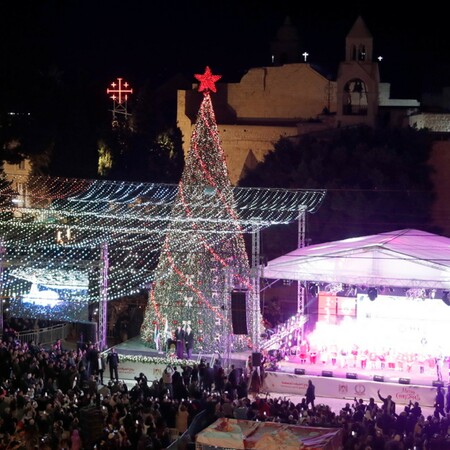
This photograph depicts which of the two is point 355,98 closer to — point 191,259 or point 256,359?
point 191,259

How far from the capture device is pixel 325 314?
1114 inches

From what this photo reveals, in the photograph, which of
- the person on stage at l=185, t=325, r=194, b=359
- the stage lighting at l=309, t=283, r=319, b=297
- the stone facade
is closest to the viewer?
the person on stage at l=185, t=325, r=194, b=359

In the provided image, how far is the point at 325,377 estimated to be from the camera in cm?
2427

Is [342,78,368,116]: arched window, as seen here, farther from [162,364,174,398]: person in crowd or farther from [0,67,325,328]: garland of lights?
[162,364,174,398]: person in crowd

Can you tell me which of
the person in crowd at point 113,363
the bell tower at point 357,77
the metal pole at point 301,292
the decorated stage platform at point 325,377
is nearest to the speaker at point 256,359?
the decorated stage platform at point 325,377

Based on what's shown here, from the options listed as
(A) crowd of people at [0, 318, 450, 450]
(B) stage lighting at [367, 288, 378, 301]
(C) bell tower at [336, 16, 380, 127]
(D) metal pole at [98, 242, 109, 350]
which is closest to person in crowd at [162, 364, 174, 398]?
(A) crowd of people at [0, 318, 450, 450]

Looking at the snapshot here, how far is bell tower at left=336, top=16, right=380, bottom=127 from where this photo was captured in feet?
178

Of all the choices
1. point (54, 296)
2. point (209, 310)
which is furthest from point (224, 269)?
point (54, 296)

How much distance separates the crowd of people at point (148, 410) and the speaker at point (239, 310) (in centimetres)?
108

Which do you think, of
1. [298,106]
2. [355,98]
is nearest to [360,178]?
[355,98]

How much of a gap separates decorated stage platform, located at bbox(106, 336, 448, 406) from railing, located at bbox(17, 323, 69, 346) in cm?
293

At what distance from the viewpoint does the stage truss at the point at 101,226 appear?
94.9ft

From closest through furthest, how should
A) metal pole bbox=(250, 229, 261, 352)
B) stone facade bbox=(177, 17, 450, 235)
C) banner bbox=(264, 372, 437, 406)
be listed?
banner bbox=(264, 372, 437, 406), metal pole bbox=(250, 229, 261, 352), stone facade bbox=(177, 17, 450, 235)

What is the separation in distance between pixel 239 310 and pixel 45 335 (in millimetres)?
7092
